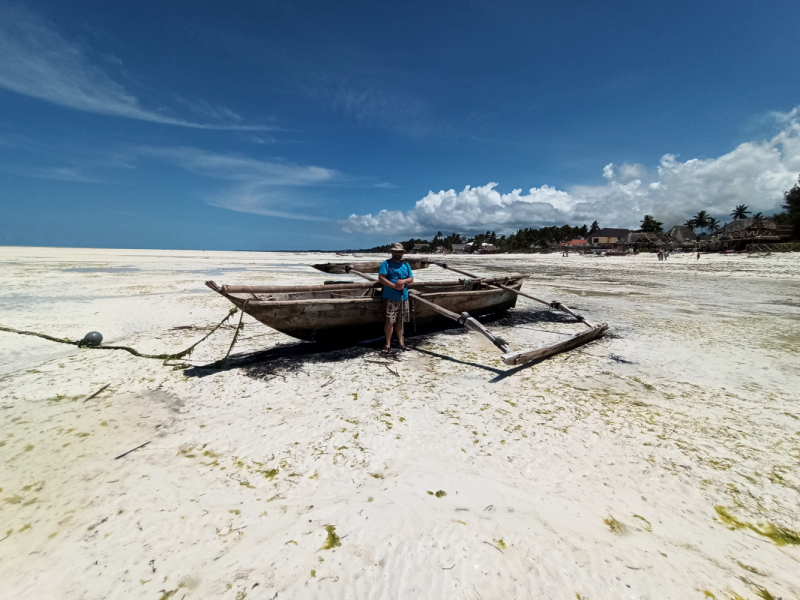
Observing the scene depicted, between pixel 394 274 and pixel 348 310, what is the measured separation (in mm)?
973

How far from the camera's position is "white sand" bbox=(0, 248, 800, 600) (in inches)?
71.6

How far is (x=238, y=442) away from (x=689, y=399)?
4864 mm

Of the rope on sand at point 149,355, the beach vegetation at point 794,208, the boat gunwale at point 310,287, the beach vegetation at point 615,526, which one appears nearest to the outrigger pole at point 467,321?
the boat gunwale at point 310,287

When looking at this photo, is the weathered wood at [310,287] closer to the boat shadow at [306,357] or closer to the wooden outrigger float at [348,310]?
the wooden outrigger float at [348,310]

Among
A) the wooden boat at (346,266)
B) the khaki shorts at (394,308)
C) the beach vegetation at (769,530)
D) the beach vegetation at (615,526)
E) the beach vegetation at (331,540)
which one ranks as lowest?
the beach vegetation at (769,530)

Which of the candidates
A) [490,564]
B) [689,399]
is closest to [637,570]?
[490,564]

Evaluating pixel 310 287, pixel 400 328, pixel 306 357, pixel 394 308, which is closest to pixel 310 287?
pixel 310 287

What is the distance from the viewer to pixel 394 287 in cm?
538

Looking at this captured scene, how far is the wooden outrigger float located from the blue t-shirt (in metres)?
0.26

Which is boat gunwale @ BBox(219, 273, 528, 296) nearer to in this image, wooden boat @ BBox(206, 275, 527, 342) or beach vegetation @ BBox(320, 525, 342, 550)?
wooden boat @ BBox(206, 275, 527, 342)

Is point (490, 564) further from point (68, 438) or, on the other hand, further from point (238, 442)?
point (68, 438)

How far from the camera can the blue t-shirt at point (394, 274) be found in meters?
5.48

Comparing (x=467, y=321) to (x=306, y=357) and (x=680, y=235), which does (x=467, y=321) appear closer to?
(x=306, y=357)

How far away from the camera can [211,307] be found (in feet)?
30.6
